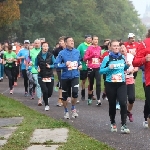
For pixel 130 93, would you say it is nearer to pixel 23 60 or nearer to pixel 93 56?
pixel 93 56

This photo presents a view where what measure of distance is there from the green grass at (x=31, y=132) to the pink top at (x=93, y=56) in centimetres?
235

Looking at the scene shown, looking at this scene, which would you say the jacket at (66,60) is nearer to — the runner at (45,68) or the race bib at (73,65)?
the race bib at (73,65)

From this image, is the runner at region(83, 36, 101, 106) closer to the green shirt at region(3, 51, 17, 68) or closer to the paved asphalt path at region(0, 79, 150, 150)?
the paved asphalt path at region(0, 79, 150, 150)

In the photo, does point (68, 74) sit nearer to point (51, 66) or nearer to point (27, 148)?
point (51, 66)

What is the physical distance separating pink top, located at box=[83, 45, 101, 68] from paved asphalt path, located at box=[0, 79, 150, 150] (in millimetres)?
1190

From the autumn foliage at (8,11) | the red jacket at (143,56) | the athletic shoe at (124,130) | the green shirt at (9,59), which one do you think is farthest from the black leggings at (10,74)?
the autumn foliage at (8,11)

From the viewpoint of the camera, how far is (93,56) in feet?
50.5

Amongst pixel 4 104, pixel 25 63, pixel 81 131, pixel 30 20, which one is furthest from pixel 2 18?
pixel 81 131

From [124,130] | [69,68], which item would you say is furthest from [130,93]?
[124,130]

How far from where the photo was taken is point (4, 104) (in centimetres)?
1491

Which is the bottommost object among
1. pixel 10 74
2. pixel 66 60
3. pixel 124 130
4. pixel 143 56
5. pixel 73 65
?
pixel 124 130

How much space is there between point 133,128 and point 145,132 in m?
0.61

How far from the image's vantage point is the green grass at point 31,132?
28.0 ft

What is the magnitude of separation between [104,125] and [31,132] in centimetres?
195
